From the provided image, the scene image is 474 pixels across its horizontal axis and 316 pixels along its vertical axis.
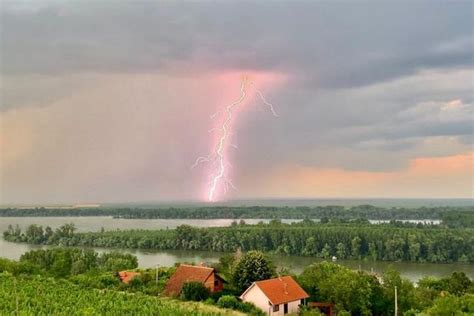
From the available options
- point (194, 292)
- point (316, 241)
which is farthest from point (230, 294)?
point (316, 241)

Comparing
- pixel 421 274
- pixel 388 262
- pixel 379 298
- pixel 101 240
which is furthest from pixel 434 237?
pixel 101 240

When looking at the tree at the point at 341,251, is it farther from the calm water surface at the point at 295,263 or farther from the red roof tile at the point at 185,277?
the red roof tile at the point at 185,277

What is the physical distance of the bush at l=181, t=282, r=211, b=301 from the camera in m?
22.0

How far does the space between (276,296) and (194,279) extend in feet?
14.2

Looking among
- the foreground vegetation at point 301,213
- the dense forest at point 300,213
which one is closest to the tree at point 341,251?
the foreground vegetation at point 301,213

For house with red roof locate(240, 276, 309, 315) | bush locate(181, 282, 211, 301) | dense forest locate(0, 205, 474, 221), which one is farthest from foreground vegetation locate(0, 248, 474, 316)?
dense forest locate(0, 205, 474, 221)

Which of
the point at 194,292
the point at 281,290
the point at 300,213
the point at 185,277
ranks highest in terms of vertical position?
the point at 185,277

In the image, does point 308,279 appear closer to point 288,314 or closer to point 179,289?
point 288,314

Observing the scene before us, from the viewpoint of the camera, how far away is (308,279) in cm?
2394

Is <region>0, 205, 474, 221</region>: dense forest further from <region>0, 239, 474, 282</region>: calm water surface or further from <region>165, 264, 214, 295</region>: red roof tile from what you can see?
<region>165, 264, 214, 295</region>: red roof tile

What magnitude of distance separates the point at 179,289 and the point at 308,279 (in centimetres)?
635

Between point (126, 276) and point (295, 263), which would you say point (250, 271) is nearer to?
point (126, 276)

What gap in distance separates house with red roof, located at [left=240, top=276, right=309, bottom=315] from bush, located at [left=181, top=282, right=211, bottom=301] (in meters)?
1.81

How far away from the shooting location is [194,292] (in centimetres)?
2206
